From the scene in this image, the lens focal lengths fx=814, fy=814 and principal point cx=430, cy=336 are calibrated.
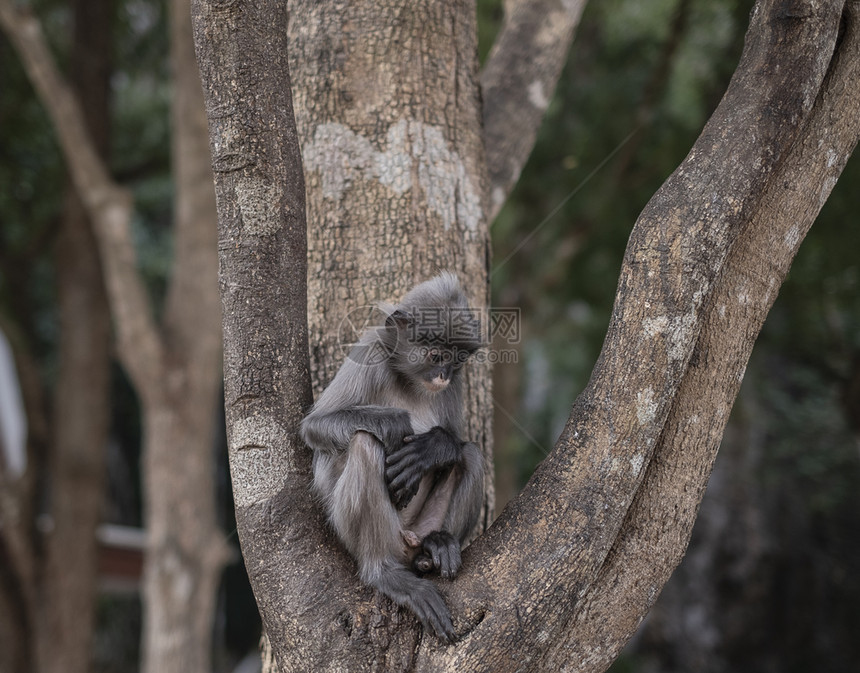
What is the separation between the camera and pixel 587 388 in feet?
8.59

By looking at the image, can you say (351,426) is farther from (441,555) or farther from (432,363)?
(432,363)

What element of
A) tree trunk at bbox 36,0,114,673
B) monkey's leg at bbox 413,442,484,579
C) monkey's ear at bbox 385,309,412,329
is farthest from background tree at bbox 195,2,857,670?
tree trunk at bbox 36,0,114,673

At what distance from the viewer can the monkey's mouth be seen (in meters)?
3.38

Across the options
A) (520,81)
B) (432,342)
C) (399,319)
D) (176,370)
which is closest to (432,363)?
(432,342)

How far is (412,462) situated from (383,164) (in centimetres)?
133

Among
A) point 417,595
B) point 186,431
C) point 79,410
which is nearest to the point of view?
point 417,595

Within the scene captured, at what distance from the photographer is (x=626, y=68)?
9.58 m

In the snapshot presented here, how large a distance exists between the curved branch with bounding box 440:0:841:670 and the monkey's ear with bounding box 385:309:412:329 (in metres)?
0.96

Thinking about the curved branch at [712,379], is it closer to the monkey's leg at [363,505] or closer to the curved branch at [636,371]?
the curved branch at [636,371]

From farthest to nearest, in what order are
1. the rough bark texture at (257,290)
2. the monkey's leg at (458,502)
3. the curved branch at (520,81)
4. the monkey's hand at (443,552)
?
the curved branch at (520,81)
the monkey's leg at (458,502)
the monkey's hand at (443,552)
the rough bark texture at (257,290)

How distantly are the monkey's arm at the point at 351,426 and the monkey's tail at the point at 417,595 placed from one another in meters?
0.45

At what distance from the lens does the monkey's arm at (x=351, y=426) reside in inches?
106

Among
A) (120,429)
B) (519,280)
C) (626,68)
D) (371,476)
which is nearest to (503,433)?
(519,280)

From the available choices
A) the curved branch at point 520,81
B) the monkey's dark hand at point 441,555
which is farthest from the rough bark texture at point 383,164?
the curved branch at point 520,81
